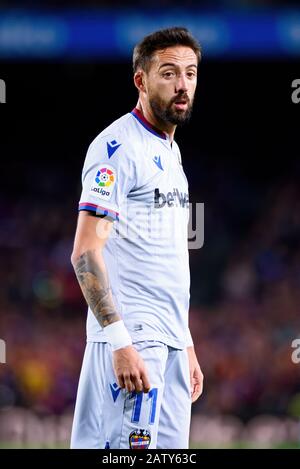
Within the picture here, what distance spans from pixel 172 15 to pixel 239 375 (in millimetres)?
4321

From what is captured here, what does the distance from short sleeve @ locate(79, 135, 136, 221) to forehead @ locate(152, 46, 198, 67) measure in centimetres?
42

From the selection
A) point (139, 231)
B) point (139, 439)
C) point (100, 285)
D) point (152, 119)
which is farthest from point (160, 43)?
point (139, 439)

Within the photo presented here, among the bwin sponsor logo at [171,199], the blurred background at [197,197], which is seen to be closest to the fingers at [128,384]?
the bwin sponsor logo at [171,199]

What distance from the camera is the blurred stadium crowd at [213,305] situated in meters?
10.4

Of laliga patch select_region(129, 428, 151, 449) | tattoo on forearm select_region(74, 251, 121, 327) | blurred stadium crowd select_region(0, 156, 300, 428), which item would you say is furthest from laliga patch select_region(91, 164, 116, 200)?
blurred stadium crowd select_region(0, 156, 300, 428)

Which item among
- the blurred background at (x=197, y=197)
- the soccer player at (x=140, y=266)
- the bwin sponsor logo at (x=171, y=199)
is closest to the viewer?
the soccer player at (x=140, y=266)

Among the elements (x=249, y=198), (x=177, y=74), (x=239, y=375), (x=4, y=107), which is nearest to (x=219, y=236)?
(x=249, y=198)

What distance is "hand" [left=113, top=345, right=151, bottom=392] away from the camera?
3.53 metres

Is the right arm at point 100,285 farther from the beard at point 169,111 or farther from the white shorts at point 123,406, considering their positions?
the beard at point 169,111

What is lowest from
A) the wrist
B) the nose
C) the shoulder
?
the wrist

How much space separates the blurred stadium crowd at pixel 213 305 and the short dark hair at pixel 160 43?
21.5 ft

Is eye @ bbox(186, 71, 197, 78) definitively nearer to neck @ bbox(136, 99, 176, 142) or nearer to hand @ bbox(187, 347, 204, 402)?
neck @ bbox(136, 99, 176, 142)

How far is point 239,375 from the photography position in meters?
10.7

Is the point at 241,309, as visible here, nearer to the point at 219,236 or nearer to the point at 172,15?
the point at 219,236
